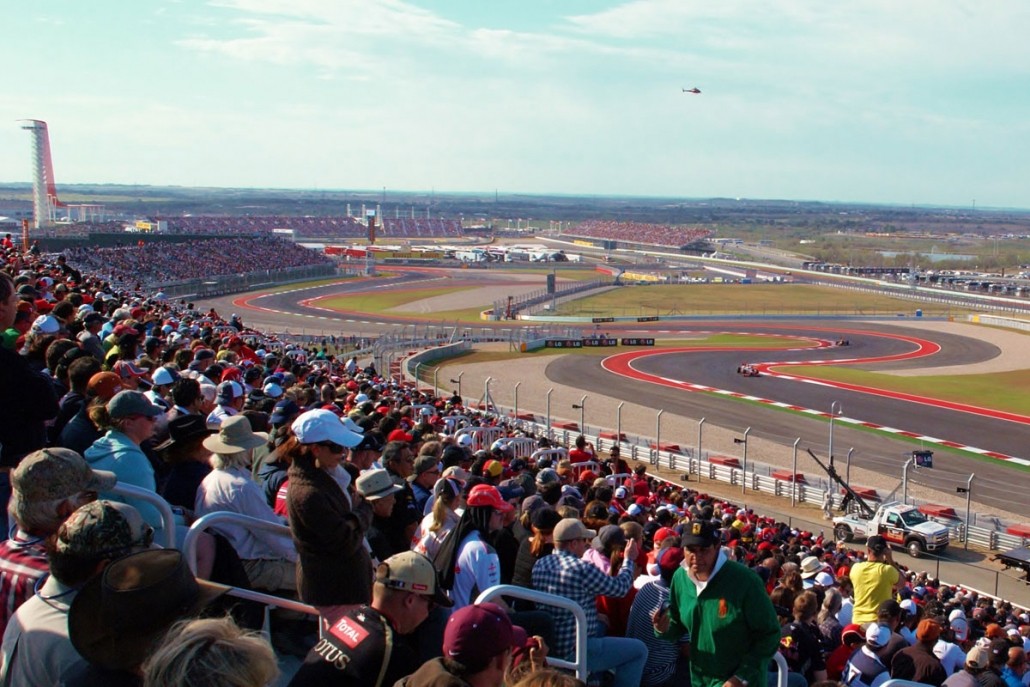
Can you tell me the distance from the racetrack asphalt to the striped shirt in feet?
84.7

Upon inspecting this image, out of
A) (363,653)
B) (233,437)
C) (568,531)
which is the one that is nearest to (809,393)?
(568,531)

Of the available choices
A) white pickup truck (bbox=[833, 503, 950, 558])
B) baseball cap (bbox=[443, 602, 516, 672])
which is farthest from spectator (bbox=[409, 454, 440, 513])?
white pickup truck (bbox=[833, 503, 950, 558])

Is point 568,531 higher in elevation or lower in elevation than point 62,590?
lower

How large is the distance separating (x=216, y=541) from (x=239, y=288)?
80422mm

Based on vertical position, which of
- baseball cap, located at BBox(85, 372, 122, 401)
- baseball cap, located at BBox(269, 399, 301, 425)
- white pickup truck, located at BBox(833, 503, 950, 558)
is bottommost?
white pickup truck, located at BBox(833, 503, 950, 558)

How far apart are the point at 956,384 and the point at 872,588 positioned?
4022cm

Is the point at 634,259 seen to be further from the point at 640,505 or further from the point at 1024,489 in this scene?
the point at 640,505

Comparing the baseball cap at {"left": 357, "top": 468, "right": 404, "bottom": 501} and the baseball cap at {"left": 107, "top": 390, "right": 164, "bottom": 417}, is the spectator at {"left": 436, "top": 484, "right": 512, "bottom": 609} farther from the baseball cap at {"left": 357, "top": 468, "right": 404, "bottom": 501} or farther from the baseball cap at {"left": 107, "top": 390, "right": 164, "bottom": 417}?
the baseball cap at {"left": 107, "top": 390, "right": 164, "bottom": 417}

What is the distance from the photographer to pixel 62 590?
3.89 m

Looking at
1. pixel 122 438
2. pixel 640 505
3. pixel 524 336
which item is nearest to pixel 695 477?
pixel 640 505

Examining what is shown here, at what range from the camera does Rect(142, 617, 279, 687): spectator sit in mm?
2918

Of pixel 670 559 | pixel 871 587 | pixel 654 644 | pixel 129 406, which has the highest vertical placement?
pixel 129 406

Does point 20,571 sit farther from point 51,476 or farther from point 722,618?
point 722,618

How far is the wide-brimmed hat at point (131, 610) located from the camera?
3430mm
